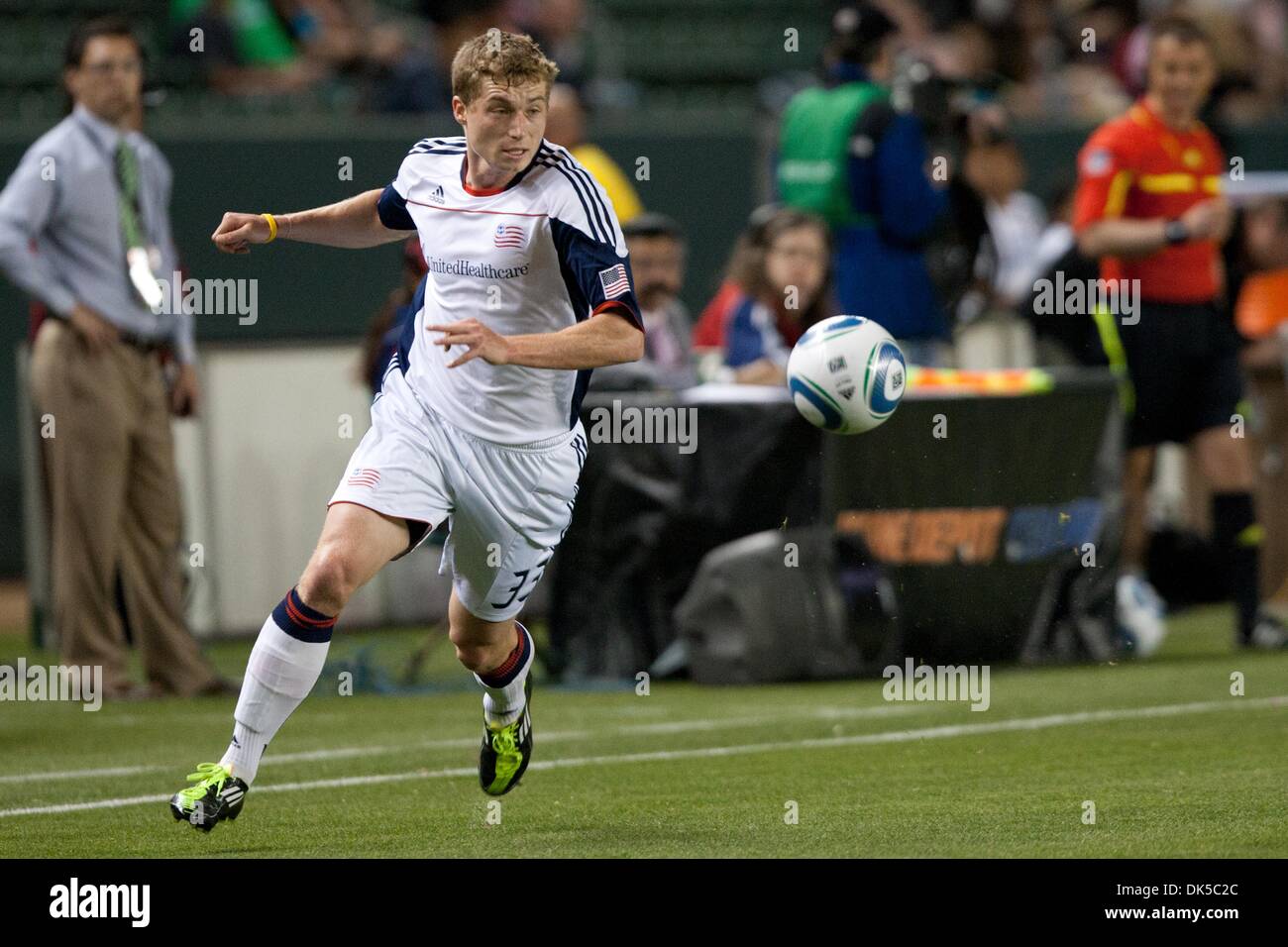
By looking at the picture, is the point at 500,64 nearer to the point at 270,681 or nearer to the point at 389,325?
the point at 270,681

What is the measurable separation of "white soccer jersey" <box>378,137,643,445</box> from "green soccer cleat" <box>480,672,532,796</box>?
3.37 feet

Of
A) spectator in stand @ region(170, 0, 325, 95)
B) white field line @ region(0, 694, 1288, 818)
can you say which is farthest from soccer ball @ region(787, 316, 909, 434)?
spectator in stand @ region(170, 0, 325, 95)

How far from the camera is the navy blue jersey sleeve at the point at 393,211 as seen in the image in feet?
22.5

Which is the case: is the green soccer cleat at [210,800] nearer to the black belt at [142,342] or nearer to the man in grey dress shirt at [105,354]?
the man in grey dress shirt at [105,354]

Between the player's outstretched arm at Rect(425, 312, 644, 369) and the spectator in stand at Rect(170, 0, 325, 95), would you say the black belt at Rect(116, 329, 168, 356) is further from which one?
the spectator in stand at Rect(170, 0, 325, 95)

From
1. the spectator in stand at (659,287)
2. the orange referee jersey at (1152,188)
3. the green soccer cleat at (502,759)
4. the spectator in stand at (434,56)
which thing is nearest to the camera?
the green soccer cleat at (502,759)

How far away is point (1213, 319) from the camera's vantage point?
11.2 meters

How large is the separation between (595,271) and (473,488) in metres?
0.77

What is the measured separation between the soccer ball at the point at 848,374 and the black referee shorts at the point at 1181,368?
3647mm

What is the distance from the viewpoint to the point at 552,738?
8.91m

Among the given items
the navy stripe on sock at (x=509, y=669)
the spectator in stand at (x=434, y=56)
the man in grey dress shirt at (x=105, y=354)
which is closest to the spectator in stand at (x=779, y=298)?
the man in grey dress shirt at (x=105, y=354)

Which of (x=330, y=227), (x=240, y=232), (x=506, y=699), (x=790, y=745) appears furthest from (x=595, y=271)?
(x=790, y=745)

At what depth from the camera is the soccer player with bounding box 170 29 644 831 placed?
627 centimetres
